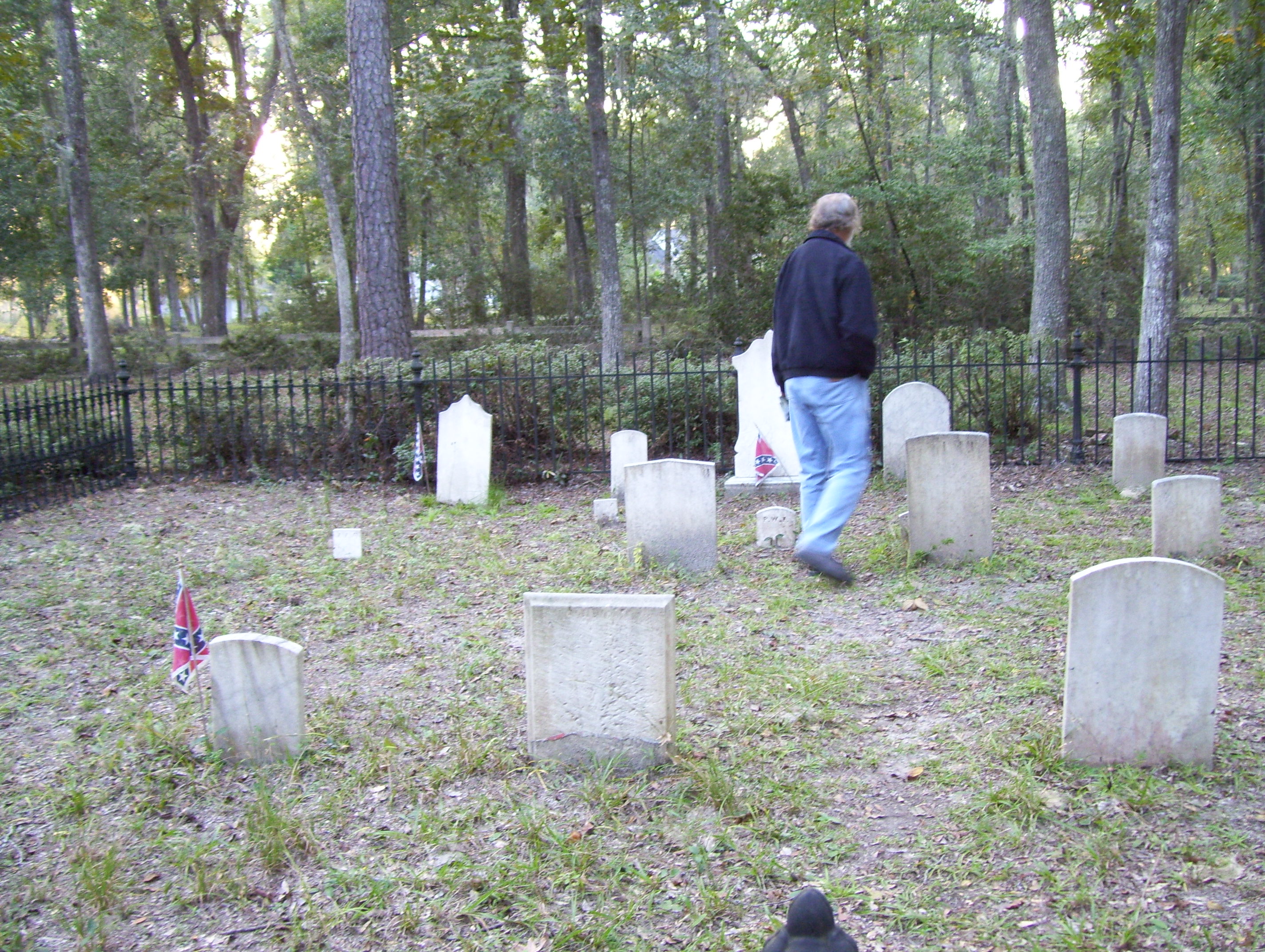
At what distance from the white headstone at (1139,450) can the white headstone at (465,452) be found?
5372 mm

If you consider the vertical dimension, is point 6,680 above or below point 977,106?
below

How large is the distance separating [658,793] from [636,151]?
2516cm

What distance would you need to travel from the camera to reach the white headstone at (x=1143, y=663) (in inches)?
121

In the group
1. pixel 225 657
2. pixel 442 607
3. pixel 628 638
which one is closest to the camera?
pixel 628 638

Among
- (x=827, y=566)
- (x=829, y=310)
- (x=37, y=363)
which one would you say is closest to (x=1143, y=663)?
(x=827, y=566)

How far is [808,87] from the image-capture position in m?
18.9

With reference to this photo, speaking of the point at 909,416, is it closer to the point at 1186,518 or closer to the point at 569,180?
the point at 1186,518

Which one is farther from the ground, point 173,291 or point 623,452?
point 173,291

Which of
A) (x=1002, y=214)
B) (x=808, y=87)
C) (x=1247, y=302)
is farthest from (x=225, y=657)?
(x=1002, y=214)

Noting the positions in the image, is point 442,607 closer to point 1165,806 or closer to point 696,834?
point 696,834

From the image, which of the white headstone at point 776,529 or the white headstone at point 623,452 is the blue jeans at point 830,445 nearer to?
the white headstone at point 776,529

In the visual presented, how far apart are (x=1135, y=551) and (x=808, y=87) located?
15197mm

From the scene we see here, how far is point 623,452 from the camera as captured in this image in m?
8.38

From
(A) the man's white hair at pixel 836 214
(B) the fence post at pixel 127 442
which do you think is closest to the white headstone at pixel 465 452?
(B) the fence post at pixel 127 442
